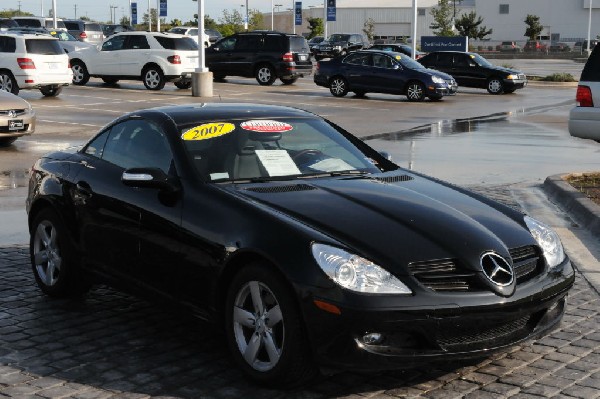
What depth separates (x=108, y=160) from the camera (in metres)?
6.66

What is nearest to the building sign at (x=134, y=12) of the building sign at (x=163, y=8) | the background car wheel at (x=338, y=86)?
the building sign at (x=163, y=8)

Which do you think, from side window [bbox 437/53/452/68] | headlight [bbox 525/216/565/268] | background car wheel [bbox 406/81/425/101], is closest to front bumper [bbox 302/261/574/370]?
headlight [bbox 525/216/565/268]

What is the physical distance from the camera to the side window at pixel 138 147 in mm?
6207

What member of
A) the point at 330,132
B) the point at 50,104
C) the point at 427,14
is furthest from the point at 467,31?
the point at 330,132

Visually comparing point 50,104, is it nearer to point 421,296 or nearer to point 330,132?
point 330,132

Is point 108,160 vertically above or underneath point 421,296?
above

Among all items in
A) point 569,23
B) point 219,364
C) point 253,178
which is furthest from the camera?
point 569,23

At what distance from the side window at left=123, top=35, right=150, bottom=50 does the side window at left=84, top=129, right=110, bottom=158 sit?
25.1 metres

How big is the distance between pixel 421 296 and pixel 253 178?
1.59 m

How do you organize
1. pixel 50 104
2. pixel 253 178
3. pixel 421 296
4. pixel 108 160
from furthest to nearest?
1. pixel 50 104
2. pixel 108 160
3. pixel 253 178
4. pixel 421 296

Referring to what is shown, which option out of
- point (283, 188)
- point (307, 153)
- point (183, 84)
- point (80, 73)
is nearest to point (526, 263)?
point (283, 188)

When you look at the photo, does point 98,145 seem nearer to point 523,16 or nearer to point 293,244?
point 293,244

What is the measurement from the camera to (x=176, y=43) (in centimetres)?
3098

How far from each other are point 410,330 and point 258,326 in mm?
829
